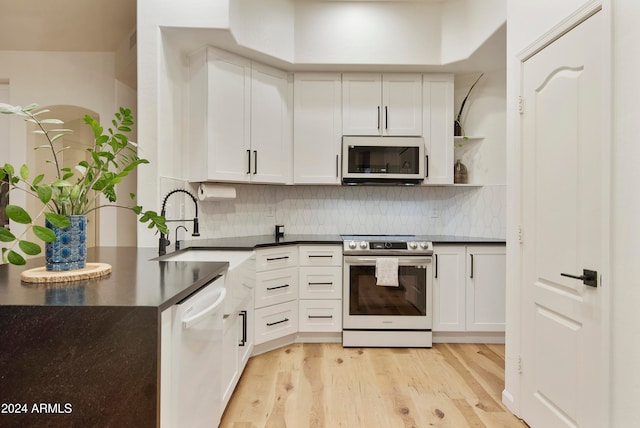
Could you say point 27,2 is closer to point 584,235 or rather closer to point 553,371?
point 584,235

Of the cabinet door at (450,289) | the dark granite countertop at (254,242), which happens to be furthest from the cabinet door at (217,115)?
the cabinet door at (450,289)

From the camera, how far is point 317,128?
129 inches

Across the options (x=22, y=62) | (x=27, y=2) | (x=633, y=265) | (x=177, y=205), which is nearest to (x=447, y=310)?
(x=633, y=265)

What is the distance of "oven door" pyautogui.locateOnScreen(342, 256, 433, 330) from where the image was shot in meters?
2.92

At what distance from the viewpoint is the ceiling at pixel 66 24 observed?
2779mm

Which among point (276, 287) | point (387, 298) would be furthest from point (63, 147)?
point (387, 298)

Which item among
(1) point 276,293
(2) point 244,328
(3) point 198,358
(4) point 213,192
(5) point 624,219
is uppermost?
(4) point 213,192

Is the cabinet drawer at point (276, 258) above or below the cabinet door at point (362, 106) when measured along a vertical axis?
below

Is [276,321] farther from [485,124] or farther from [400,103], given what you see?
[485,124]

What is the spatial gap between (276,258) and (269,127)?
121 centimetres

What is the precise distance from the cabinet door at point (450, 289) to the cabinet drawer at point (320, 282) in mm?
881

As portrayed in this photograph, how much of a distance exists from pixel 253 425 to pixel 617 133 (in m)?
2.19

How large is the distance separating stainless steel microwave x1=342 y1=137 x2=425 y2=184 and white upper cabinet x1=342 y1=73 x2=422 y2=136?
0.39 feet

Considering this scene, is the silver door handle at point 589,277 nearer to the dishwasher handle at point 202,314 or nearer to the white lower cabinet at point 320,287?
the dishwasher handle at point 202,314
